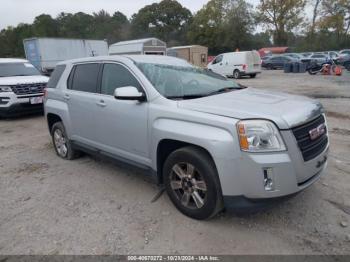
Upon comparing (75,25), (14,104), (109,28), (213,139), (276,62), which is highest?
(75,25)

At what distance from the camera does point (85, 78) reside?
4.84 metres

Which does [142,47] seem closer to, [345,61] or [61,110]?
[345,61]

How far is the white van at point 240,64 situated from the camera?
2272 cm

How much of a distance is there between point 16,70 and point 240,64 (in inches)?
634

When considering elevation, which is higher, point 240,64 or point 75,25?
point 75,25

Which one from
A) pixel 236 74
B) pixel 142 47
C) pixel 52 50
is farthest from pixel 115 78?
pixel 142 47

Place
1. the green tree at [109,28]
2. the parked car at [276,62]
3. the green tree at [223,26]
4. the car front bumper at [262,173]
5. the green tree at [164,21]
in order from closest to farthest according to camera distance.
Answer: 1. the car front bumper at [262,173]
2. the parked car at [276,62]
3. the green tree at [223,26]
4. the green tree at [164,21]
5. the green tree at [109,28]

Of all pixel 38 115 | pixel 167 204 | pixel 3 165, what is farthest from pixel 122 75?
pixel 38 115

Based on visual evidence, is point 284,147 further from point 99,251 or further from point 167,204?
point 99,251

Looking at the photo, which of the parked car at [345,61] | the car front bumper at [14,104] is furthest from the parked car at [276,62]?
the car front bumper at [14,104]

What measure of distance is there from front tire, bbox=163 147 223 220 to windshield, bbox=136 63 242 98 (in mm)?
779

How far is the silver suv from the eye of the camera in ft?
9.50

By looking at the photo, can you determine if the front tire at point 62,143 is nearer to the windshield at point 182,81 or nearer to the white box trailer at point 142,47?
the windshield at point 182,81

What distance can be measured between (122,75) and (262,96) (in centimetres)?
180
